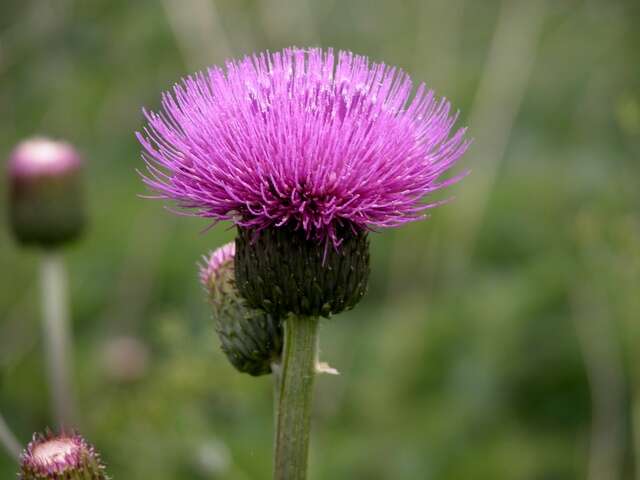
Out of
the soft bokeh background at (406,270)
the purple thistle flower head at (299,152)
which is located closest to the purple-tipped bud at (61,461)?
the purple thistle flower head at (299,152)

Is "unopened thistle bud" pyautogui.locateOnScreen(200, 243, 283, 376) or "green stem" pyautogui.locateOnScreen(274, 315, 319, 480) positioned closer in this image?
"green stem" pyautogui.locateOnScreen(274, 315, 319, 480)

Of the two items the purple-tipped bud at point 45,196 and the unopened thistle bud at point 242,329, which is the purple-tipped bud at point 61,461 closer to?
the unopened thistle bud at point 242,329

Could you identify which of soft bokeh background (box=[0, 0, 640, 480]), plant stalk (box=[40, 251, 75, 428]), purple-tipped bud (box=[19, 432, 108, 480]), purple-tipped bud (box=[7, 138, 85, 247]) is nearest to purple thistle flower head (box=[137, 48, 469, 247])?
purple-tipped bud (box=[19, 432, 108, 480])

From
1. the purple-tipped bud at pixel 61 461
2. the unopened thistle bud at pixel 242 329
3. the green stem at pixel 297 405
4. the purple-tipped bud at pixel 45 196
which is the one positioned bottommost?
the purple-tipped bud at pixel 61 461

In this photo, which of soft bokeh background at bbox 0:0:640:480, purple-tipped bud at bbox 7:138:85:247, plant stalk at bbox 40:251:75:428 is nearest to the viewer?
purple-tipped bud at bbox 7:138:85:247

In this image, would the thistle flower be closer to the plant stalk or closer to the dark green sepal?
the dark green sepal

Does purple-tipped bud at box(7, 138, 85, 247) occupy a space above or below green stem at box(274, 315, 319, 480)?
above

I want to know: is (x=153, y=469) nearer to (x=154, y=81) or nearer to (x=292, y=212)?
(x=292, y=212)
